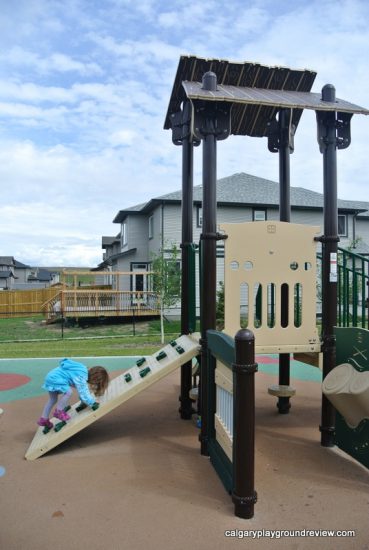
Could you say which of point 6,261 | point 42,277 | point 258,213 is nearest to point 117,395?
point 258,213

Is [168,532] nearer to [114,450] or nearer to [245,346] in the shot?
[245,346]

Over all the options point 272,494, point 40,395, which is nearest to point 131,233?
point 40,395

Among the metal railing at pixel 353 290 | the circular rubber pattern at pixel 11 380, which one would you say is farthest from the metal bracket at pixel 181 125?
the circular rubber pattern at pixel 11 380

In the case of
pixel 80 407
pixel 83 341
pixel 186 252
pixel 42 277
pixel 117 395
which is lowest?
pixel 83 341

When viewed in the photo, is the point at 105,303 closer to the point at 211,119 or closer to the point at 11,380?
the point at 11,380

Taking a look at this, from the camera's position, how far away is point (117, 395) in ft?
16.3

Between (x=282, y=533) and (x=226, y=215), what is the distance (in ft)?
68.4

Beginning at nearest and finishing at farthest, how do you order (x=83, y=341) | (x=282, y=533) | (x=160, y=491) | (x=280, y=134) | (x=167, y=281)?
(x=282, y=533) → (x=160, y=491) → (x=280, y=134) → (x=83, y=341) → (x=167, y=281)

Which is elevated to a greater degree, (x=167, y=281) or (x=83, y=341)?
(x=167, y=281)

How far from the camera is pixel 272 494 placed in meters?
3.84

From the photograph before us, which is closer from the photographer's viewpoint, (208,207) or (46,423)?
(208,207)

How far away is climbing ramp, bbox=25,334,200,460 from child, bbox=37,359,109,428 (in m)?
0.11

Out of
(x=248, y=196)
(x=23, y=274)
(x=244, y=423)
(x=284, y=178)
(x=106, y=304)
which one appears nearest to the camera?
(x=244, y=423)

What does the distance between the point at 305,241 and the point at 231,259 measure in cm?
94
